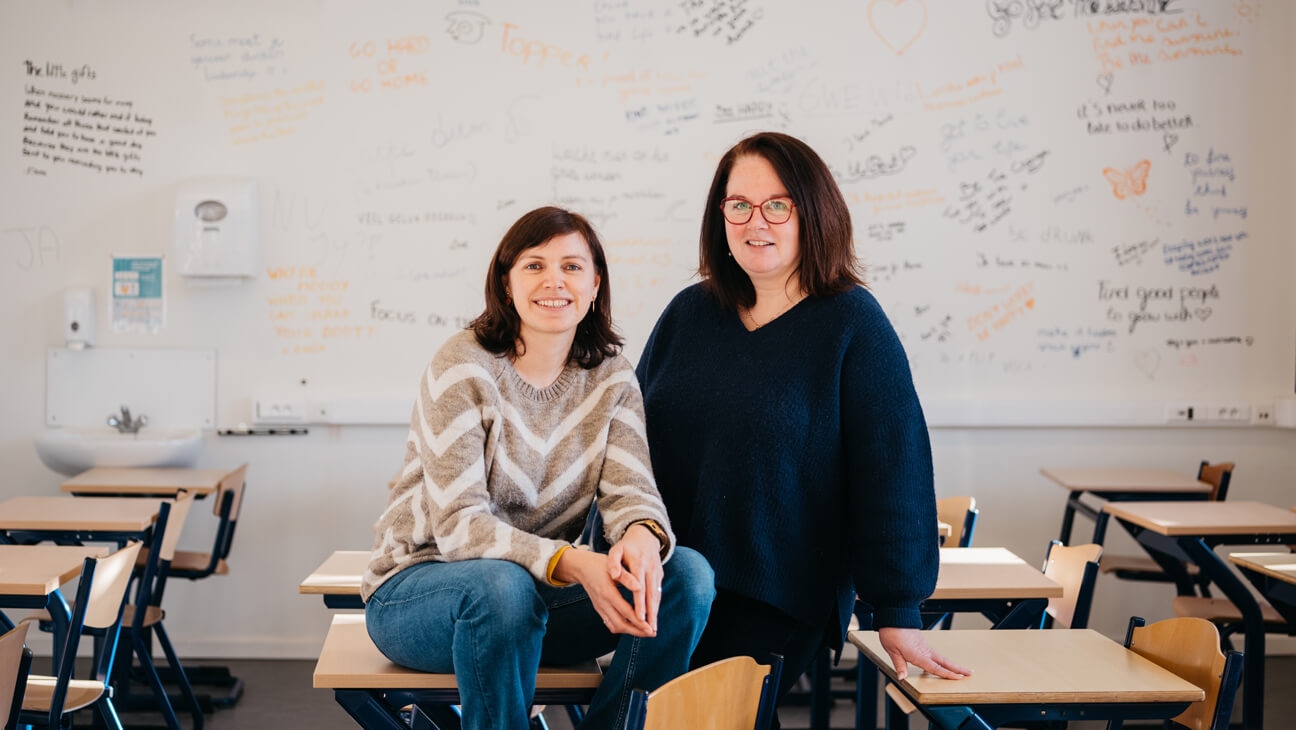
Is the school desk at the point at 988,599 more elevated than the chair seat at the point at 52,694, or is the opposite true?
the school desk at the point at 988,599

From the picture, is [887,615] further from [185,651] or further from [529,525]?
[185,651]

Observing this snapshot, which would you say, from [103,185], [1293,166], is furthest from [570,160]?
[1293,166]

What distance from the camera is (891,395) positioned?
1.69 meters

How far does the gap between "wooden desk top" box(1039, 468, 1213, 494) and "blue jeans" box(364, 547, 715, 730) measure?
2.62 m

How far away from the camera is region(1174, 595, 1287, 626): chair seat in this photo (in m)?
3.12

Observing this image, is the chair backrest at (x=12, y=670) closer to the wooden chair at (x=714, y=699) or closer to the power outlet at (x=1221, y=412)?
Result: the wooden chair at (x=714, y=699)

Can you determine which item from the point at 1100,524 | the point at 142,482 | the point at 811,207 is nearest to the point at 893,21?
the point at 1100,524

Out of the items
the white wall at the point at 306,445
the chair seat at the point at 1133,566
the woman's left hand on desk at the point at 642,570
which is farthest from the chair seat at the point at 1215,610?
the woman's left hand on desk at the point at 642,570

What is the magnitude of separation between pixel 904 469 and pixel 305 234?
3014 millimetres

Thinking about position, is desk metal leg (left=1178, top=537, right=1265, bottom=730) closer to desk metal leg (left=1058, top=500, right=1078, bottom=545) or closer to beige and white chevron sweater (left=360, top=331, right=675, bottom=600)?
desk metal leg (left=1058, top=500, right=1078, bottom=545)

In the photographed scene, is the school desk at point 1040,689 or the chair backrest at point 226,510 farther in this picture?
the chair backrest at point 226,510

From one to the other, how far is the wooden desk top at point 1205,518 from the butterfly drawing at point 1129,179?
1345 millimetres

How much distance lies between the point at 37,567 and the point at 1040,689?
7.18ft

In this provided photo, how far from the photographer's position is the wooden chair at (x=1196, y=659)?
1.68m
